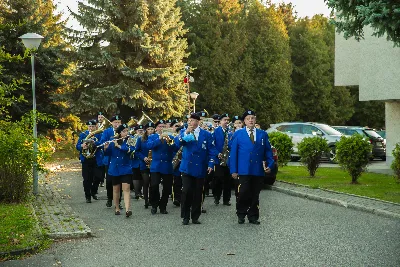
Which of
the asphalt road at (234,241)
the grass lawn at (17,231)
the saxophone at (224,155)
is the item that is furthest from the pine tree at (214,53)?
the grass lawn at (17,231)

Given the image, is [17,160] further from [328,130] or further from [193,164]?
[328,130]

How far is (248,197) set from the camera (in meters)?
11.9

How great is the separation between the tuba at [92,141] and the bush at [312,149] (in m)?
7.04

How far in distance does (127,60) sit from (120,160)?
27.0 m

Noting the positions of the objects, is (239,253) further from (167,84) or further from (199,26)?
(199,26)

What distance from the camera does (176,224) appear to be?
1178cm

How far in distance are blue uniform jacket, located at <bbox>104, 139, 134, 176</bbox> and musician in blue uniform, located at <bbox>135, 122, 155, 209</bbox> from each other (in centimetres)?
46

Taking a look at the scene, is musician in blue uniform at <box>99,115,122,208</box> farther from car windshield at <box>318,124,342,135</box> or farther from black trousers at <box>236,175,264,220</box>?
car windshield at <box>318,124,342,135</box>

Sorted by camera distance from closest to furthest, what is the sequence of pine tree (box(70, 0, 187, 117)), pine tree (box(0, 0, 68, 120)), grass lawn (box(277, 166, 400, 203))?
grass lawn (box(277, 166, 400, 203)) < pine tree (box(0, 0, 68, 120)) < pine tree (box(70, 0, 187, 117))

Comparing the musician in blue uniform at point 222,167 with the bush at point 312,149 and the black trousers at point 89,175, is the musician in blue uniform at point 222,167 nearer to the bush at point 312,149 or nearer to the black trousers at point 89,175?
the black trousers at point 89,175

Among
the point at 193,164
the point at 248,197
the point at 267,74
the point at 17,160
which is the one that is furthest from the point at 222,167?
the point at 267,74

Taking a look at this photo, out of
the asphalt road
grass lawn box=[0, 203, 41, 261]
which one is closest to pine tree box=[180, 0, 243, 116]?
the asphalt road

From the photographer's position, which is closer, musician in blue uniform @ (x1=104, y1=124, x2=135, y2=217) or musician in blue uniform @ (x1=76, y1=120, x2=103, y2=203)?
musician in blue uniform @ (x1=104, y1=124, x2=135, y2=217)

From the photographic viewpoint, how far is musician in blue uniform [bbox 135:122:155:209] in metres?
14.2
